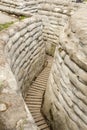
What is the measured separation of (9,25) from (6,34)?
1058 millimetres

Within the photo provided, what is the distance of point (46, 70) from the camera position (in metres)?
10.0

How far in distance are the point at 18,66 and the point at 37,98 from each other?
1306 millimetres

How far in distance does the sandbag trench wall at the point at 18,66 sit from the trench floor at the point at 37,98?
212 millimetres

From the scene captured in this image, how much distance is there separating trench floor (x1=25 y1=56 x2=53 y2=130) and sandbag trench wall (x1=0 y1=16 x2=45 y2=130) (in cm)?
21

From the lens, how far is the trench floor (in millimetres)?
7039

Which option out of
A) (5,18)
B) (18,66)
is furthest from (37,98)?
(5,18)

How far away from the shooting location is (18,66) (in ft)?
24.0

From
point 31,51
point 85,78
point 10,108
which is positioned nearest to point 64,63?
point 85,78

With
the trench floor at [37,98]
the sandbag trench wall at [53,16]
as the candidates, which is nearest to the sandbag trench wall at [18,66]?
the trench floor at [37,98]

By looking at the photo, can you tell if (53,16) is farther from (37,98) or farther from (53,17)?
(37,98)

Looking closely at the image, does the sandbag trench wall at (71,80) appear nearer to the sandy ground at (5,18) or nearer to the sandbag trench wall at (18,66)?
the sandbag trench wall at (18,66)

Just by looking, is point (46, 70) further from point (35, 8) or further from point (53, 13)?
point (35, 8)

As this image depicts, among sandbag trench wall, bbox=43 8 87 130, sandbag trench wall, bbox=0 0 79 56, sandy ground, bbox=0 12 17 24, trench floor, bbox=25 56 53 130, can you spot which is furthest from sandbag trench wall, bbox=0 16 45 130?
sandbag trench wall, bbox=0 0 79 56

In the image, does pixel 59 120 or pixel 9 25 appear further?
pixel 9 25
